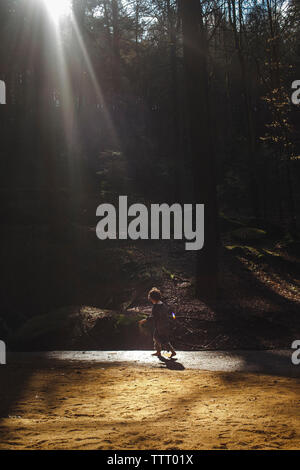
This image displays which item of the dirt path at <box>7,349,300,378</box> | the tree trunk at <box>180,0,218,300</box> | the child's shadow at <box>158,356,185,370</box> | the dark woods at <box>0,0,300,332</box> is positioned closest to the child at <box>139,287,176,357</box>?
the child's shadow at <box>158,356,185,370</box>

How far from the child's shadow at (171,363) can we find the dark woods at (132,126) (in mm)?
3604

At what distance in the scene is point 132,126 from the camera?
3975cm

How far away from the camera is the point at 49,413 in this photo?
6.09 m

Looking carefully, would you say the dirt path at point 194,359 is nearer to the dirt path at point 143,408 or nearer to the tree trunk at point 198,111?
the dirt path at point 143,408

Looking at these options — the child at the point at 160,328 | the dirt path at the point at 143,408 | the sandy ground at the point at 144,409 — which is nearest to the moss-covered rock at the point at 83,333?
the child at the point at 160,328

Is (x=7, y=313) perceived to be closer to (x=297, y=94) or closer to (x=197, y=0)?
(x=197, y=0)

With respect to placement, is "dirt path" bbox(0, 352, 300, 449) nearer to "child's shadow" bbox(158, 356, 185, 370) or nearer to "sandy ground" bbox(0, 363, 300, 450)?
"sandy ground" bbox(0, 363, 300, 450)

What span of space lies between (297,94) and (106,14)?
1737 cm

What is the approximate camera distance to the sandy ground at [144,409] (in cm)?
494

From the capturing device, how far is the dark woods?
14.8m

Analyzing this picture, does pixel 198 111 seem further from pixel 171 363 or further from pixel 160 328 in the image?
pixel 171 363

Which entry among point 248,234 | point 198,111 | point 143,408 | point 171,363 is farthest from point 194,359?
point 248,234

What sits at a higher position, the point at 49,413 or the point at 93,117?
the point at 93,117

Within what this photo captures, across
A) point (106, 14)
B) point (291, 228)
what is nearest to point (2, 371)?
point (291, 228)
